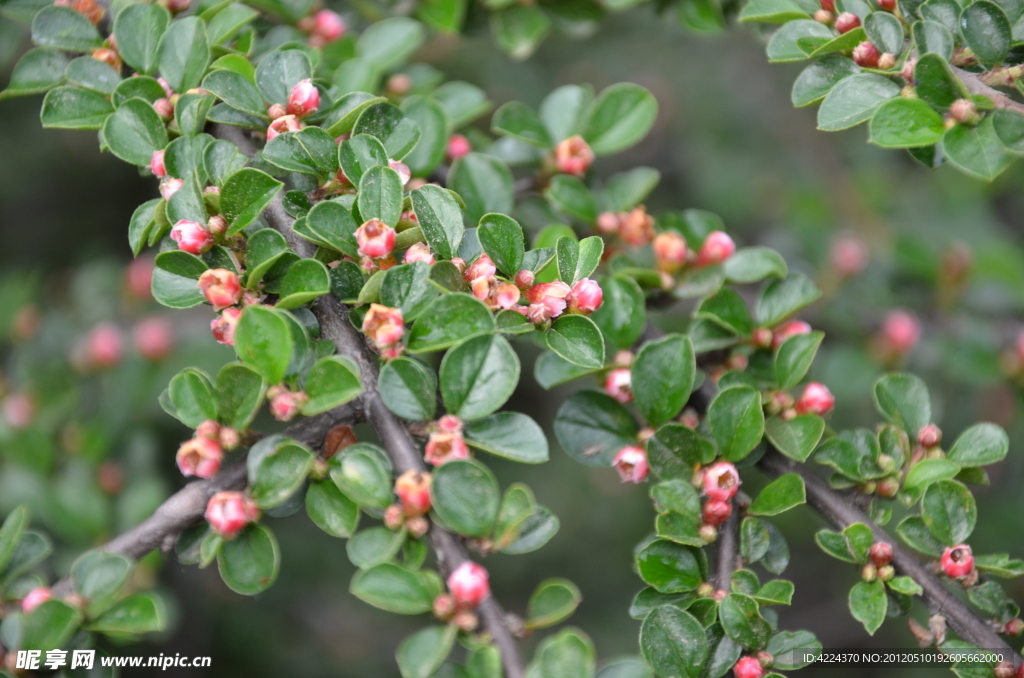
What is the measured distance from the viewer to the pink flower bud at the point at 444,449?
0.76 m

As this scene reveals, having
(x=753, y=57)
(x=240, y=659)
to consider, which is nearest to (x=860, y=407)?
(x=753, y=57)

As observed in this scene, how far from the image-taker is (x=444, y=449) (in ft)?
2.52

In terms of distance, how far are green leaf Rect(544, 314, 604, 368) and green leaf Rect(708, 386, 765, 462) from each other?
Result: 0.61 feet

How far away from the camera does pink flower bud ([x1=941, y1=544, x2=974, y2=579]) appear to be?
863 millimetres

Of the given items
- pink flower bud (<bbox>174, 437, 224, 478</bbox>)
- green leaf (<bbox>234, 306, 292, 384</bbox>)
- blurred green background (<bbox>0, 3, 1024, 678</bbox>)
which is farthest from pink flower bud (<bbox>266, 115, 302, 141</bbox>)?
blurred green background (<bbox>0, 3, 1024, 678</bbox>)

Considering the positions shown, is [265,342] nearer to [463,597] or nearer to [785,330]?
[463,597]

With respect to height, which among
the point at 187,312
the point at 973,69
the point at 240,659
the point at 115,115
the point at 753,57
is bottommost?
the point at 240,659

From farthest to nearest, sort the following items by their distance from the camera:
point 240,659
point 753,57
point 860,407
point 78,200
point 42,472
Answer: point 753,57, point 78,200, point 860,407, point 240,659, point 42,472

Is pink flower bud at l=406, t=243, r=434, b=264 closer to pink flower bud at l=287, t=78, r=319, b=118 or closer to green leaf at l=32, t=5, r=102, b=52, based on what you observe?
pink flower bud at l=287, t=78, r=319, b=118

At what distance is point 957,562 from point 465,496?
0.57 meters

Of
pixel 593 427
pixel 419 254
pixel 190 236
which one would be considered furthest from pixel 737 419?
pixel 190 236

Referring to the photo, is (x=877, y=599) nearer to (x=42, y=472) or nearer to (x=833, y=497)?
(x=833, y=497)

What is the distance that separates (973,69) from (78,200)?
2680mm

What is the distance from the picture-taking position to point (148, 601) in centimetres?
85
